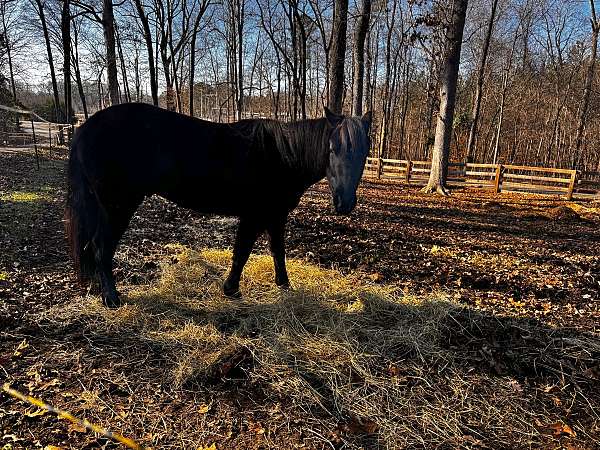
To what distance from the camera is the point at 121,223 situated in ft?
11.0

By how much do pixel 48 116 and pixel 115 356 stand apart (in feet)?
136

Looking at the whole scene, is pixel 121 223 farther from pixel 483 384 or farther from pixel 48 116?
pixel 48 116

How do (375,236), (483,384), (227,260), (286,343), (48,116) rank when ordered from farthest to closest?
(48,116) < (375,236) < (227,260) < (286,343) < (483,384)

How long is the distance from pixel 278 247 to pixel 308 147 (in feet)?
4.00

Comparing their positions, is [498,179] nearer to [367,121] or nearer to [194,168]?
[367,121]

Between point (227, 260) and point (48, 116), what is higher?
point (48, 116)

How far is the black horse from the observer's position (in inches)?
121

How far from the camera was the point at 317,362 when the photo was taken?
2873mm

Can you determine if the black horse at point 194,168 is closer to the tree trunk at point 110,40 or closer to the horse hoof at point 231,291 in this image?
the horse hoof at point 231,291

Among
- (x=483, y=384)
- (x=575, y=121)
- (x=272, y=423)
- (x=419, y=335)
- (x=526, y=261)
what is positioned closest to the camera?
(x=272, y=423)

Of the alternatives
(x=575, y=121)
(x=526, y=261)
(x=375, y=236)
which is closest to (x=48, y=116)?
(x=375, y=236)

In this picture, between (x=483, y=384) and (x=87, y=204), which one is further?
(x=87, y=204)

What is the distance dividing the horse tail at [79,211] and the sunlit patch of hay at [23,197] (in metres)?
5.92

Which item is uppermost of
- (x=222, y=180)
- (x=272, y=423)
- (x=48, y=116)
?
(x=48, y=116)
